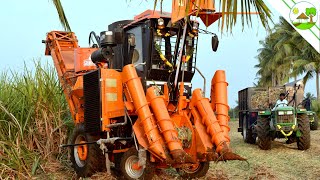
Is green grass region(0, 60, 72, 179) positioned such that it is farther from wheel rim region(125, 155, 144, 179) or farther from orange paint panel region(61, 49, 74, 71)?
wheel rim region(125, 155, 144, 179)

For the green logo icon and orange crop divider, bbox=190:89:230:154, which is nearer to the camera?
the green logo icon

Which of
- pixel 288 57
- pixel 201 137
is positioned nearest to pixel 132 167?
pixel 201 137

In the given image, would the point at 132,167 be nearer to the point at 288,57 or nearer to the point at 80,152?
the point at 80,152

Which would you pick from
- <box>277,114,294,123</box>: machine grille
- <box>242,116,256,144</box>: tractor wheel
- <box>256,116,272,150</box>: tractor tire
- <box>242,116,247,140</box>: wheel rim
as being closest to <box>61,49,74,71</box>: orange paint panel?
<box>256,116,272,150</box>: tractor tire

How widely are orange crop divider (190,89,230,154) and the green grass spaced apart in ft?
9.74

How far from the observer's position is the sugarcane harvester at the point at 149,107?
680 cm

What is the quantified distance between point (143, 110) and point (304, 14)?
155 inches

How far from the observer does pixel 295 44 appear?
44.0 metres

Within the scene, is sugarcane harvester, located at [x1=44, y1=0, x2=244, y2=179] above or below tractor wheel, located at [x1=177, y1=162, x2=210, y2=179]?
above

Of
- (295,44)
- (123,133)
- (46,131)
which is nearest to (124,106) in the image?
(123,133)

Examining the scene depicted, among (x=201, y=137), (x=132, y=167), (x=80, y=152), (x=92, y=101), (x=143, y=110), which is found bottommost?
(x=132, y=167)

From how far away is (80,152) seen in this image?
8.32m

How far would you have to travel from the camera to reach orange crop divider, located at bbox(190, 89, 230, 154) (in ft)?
23.1

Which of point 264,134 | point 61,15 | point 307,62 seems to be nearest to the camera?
point 61,15
